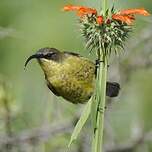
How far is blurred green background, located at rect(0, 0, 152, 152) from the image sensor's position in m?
5.61

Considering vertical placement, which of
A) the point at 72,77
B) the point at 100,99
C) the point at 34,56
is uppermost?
the point at 34,56

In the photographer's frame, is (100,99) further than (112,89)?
No

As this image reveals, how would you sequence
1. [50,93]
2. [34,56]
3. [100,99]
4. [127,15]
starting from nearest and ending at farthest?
[100,99], [127,15], [34,56], [50,93]

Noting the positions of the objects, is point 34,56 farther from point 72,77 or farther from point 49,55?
point 72,77

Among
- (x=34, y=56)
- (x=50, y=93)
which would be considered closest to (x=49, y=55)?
(x=34, y=56)

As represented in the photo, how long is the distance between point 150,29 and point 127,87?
0.63m

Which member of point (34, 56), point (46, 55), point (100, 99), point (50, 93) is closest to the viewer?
point (100, 99)

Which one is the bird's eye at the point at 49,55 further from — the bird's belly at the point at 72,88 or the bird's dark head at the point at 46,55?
the bird's belly at the point at 72,88

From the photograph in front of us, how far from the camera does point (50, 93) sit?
5.59 meters

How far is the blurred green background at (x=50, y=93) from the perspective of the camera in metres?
5.61

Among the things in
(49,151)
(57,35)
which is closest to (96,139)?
(49,151)

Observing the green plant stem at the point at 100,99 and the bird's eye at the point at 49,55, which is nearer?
the green plant stem at the point at 100,99

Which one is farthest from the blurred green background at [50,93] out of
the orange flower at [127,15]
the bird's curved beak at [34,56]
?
the orange flower at [127,15]

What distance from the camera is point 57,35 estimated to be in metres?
8.05
